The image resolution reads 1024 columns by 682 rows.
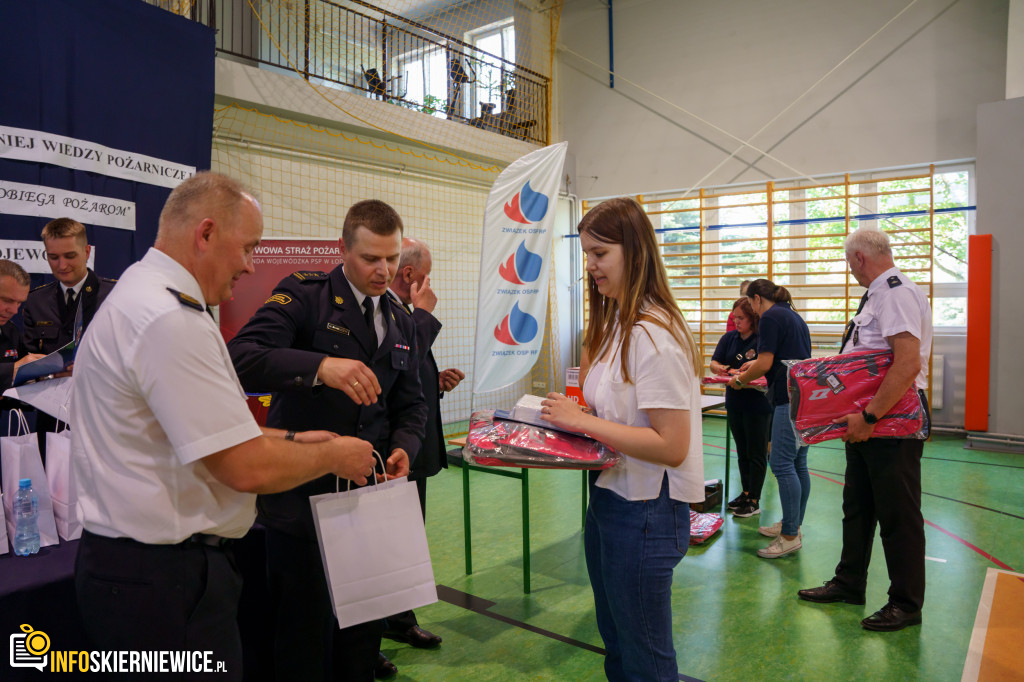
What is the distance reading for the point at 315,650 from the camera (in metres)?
1.83

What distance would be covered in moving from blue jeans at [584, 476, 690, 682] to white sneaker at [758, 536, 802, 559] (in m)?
2.51

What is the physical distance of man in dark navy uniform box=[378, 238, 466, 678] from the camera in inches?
A: 106

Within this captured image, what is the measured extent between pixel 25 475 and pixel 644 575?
71.2 inches

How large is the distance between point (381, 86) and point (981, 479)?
791 cm

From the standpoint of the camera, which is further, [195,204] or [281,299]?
[281,299]

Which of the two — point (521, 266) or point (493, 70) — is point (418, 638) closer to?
point (521, 266)

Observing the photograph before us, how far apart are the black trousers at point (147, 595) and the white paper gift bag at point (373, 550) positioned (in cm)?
30

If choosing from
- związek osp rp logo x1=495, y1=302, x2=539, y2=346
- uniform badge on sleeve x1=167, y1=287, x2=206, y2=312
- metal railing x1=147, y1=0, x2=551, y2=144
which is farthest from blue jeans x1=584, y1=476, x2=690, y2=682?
metal railing x1=147, y1=0, x2=551, y2=144

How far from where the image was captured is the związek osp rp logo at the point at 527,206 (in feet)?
18.3

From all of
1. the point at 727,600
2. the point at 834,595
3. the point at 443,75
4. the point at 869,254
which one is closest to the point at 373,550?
the point at 727,600

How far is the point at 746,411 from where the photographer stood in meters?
4.41

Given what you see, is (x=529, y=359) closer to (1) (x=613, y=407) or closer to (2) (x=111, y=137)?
(2) (x=111, y=137)

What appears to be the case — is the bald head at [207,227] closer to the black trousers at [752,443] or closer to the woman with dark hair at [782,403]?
the woman with dark hair at [782,403]

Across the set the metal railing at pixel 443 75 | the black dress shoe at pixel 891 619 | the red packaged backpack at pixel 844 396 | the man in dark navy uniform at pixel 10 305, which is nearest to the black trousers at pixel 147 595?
the man in dark navy uniform at pixel 10 305
